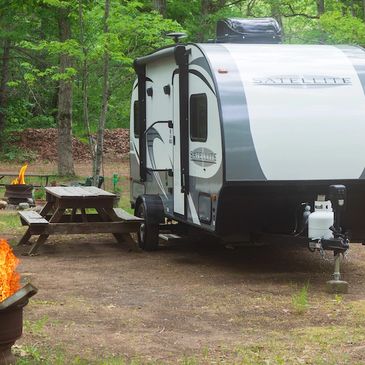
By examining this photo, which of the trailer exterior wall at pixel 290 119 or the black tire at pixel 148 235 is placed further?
the black tire at pixel 148 235

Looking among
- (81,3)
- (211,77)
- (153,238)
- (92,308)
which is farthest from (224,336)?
(81,3)

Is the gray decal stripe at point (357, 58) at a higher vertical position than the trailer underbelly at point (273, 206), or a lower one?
higher

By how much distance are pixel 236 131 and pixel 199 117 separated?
1.03 m

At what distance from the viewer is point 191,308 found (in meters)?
6.83

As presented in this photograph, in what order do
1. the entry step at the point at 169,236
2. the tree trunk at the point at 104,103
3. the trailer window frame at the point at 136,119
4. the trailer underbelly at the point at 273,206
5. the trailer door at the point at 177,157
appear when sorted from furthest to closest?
the tree trunk at the point at 104,103, the trailer window frame at the point at 136,119, the entry step at the point at 169,236, the trailer door at the point at 177,157, the trailer underbelly at the point at 273,206

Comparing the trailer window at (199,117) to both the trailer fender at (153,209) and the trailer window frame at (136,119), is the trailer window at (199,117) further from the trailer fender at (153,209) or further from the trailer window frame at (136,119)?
the trailer window frame at (136,119)

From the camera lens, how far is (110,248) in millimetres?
10648

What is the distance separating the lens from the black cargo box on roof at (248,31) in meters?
9.95

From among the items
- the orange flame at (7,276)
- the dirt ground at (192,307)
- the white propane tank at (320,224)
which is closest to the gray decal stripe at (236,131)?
the white propane tank at (320,224)

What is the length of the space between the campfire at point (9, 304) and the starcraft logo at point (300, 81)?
4.22 metres

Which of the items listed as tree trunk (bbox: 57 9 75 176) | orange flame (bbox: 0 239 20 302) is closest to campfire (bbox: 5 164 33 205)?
tree trunk (bbox: 57 9 75 176)

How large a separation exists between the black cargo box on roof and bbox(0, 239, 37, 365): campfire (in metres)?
5.89

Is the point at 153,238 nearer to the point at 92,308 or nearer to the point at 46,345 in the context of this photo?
the point at 92,308

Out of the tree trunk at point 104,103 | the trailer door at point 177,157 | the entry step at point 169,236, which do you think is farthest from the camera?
the tree trunk at point 104,103
